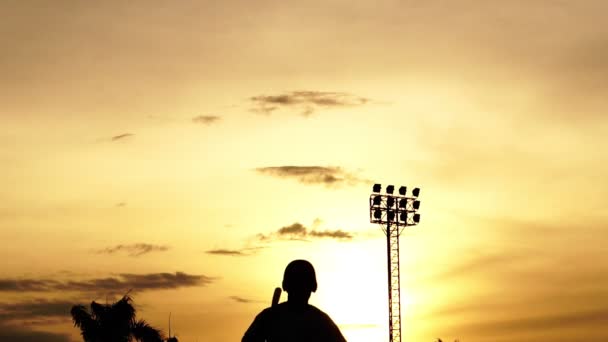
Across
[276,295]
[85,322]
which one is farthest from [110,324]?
[276,295]

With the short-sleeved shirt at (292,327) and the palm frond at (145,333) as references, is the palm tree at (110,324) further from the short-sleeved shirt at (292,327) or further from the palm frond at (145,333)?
the short-sleeved shirt at (292,327)

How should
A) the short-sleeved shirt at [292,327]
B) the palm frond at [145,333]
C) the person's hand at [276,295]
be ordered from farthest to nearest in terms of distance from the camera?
the palm frond at [145,333]
the person's hand at [276,295]
the short-sleeved shirt at [292,327]

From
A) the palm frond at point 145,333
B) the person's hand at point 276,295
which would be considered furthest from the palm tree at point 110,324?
the person's hand at point 276,295

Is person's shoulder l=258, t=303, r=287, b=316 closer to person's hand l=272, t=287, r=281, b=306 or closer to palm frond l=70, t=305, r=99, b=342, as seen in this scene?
person's hand l=272, t=287, r=281, b=306

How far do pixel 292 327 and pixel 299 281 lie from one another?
0.36 metres

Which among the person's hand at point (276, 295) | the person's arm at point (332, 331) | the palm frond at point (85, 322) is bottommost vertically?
the person's arm at point (332, 331)

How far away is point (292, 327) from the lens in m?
7.82

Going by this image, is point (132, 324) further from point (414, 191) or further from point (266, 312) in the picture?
point (266, 312)

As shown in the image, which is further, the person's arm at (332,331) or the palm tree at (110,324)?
the palm tree at (110,324)

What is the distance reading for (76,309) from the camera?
52.2 meters

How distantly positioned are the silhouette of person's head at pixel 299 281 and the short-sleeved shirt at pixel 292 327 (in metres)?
0.12

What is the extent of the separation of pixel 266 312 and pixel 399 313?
59460 millimetres

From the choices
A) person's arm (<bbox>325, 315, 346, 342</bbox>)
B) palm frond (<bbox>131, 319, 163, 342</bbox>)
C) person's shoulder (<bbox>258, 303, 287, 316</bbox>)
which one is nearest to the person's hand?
person's shoulder (<bbox>258, 303, 287, 316</bbox>)

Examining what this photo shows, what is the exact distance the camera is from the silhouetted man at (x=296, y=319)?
7.80 metres
